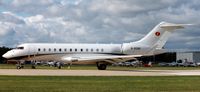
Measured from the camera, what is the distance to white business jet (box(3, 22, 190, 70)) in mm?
55656

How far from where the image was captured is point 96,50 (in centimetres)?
5728

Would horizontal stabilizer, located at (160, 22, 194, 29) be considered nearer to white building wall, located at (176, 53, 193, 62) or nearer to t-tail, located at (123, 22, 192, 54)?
t-tail, located at (123, 22, 192, 54)

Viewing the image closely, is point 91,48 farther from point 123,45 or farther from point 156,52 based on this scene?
point 156,52

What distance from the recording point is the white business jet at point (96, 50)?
2191 inches

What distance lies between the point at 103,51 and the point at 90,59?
2617mm

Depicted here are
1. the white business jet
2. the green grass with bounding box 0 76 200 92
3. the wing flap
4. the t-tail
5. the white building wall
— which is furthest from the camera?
the white building wall

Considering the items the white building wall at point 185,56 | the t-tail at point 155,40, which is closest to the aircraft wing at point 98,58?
the t-tail at point 155,40

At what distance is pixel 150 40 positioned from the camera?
57719 millimetres

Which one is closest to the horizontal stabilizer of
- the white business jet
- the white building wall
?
the white business jet

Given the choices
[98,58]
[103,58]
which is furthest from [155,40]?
[98,58]

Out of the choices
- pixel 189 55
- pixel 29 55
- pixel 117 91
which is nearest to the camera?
pixel 117 91

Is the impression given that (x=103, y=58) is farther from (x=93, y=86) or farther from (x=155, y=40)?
(x=93, y=86)

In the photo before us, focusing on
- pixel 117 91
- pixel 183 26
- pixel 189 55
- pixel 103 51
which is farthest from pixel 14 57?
pixel 189 55

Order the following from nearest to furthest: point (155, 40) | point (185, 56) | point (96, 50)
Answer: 1. point (96, 50)
2. point (155, 40)
3. point (185, 56)
